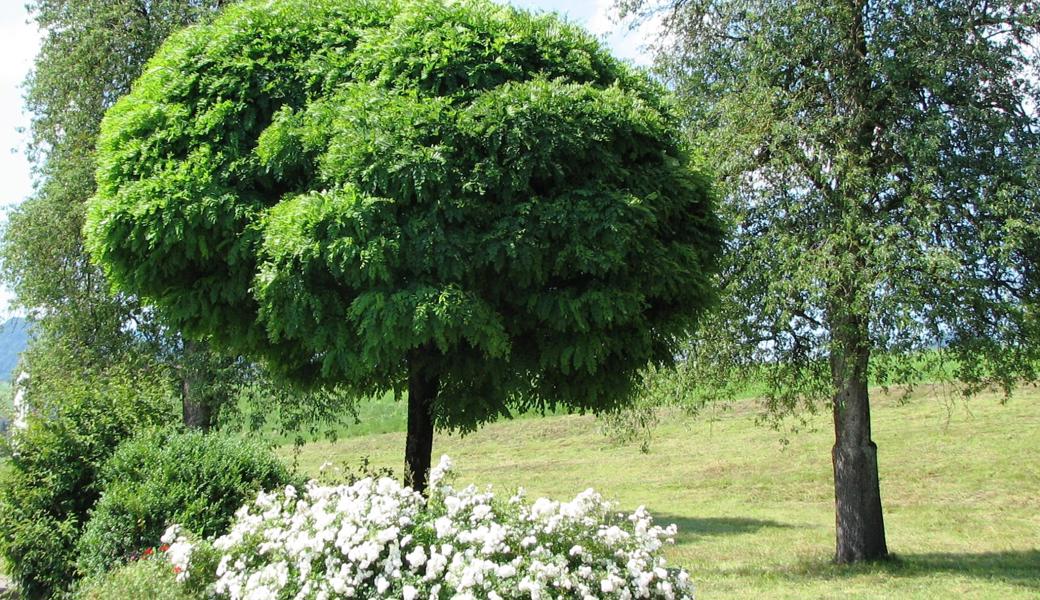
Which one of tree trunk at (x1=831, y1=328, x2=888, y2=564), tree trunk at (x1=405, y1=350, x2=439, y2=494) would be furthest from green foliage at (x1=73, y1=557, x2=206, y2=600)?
tree trunk at (x1=831, y1=328, x2=888, y2=564)

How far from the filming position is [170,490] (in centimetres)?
950

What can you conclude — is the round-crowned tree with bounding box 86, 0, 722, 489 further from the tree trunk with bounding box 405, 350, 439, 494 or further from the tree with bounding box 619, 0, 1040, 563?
the tree with bounding box 619, 0, 1040, 563

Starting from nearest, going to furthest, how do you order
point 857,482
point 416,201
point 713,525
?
point 416,201
point 857,482
point 713,525

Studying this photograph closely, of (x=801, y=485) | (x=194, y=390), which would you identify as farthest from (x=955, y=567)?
(x=194, y=390)

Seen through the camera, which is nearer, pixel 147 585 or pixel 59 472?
pixel 147 585

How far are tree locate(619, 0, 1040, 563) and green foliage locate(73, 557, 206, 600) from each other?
25.3 ft

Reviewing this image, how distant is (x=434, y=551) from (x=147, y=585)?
2.58 metres

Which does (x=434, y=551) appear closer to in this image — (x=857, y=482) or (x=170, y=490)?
(x=170, y=490)

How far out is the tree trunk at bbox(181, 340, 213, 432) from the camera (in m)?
18.2

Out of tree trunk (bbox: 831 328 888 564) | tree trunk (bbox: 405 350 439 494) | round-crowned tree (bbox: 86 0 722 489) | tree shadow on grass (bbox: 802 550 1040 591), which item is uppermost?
round-crowned tree (bbox: 86 0 722 489)

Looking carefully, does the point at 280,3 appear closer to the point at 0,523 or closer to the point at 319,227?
the point at 319,227

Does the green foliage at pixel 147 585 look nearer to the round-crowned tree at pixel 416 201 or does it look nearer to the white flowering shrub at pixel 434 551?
the white flowering shrub at pixel 434 551

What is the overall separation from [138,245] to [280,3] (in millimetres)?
3160

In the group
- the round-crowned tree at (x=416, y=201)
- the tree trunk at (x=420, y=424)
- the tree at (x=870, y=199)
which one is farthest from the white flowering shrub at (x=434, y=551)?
the tree at (x=870, y=199)
